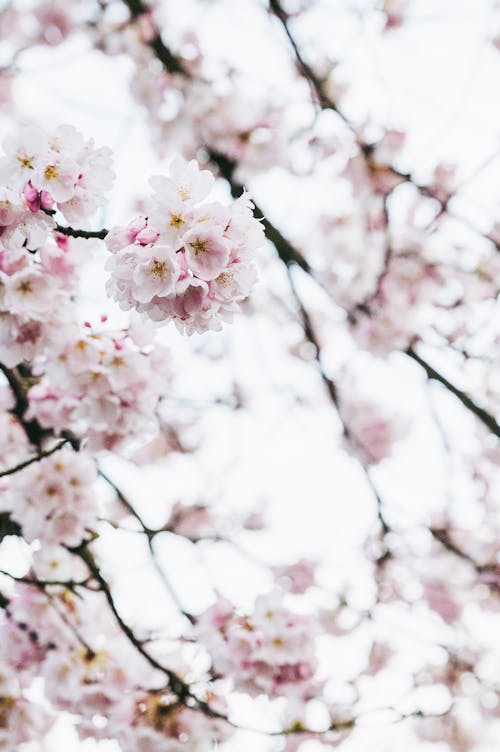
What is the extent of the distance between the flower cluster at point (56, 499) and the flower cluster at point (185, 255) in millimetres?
1362

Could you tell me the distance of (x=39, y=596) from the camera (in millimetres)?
2674

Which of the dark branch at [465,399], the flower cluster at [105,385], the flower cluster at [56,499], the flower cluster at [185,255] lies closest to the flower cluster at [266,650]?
the flower cluster at [56,499]

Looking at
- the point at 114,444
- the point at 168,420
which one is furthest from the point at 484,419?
the point at 168,420

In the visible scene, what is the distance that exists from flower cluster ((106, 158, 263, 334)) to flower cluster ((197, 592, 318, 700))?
155 centimetres

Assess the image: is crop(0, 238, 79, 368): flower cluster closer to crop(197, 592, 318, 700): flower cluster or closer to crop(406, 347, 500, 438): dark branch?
crop(197, 592, 318, 700): flower cluster

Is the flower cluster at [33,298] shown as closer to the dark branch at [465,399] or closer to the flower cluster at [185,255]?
the flower cluster at [185,255]

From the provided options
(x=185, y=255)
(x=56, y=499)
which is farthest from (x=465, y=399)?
A: (x=185, y=255)

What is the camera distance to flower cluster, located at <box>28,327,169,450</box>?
2150 millimetres

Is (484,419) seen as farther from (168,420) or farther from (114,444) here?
(168,420)

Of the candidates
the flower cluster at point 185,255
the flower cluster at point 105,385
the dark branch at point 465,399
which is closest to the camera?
the flower cluster at point 185,255

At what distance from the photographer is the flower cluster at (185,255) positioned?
1.21 metres

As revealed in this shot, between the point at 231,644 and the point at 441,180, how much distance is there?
9.21 ft

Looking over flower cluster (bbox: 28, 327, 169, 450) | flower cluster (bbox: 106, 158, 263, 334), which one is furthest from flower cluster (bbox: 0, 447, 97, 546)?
flower cluster (bbox: 106, 158, 263, 334)

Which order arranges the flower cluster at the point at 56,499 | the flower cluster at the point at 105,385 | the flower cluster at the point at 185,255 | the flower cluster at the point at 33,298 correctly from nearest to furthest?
1. the flower cluster at the point at 185,255
2. the flower cluster at the point at 33,298
3. the flower cluster at the point at 105,385
4. the flower cluster at the point at 56,499
